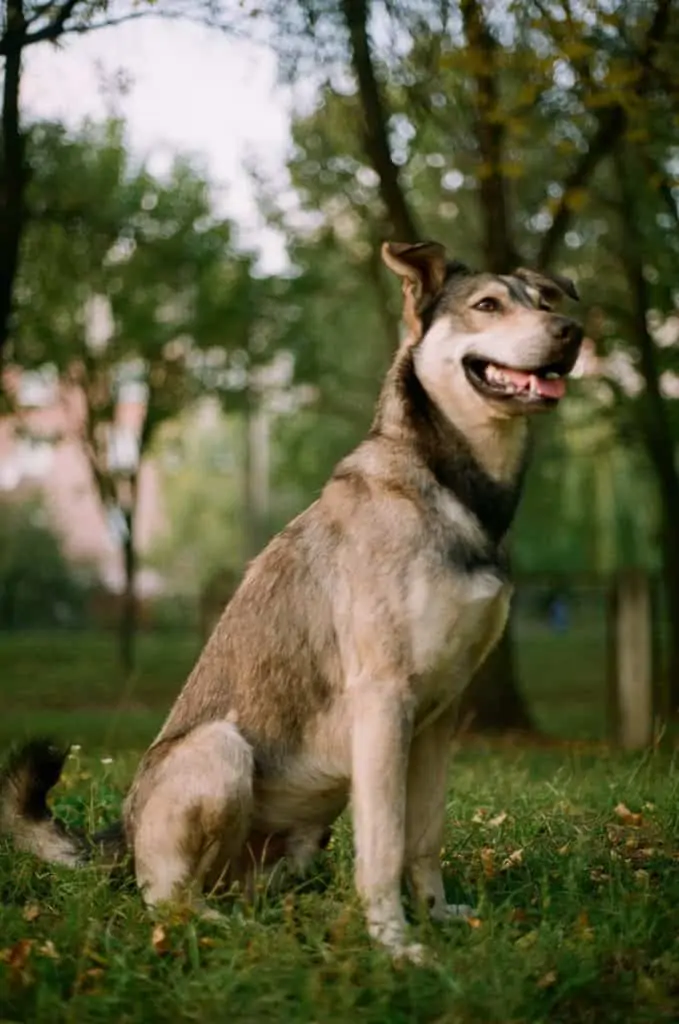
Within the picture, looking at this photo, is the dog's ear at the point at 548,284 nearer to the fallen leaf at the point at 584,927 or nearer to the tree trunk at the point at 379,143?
the fallen leaf at the point at 584,927

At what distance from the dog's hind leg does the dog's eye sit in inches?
70.9

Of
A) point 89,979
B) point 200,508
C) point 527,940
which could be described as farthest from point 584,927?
point 200,508

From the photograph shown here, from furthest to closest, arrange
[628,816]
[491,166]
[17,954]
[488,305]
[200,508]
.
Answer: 1. [200,508]
2. [491,166]
3. [628,816]
4. [488,305]
5. [17,954]

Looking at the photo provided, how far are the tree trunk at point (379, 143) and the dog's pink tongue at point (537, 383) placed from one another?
7973 mm

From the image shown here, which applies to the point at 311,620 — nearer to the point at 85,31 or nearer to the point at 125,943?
the point at 125,943

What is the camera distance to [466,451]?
534cm

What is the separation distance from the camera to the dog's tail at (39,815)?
5676mm

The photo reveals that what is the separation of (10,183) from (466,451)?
21.2 feet

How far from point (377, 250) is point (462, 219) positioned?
2.71m

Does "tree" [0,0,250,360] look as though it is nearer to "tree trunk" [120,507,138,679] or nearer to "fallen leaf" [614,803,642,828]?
"fallen leaf" [614,803,642,828]

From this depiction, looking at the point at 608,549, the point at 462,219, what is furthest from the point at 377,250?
the point at 608,549

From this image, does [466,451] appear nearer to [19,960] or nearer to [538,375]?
[538,375]

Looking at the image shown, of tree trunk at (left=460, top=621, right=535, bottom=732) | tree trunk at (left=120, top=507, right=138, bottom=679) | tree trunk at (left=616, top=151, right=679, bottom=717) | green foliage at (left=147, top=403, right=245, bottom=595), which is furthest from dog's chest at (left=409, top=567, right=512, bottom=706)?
green foliage at (left=147, top=403, right=245, bottom=595)

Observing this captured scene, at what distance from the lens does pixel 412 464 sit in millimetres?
5344
